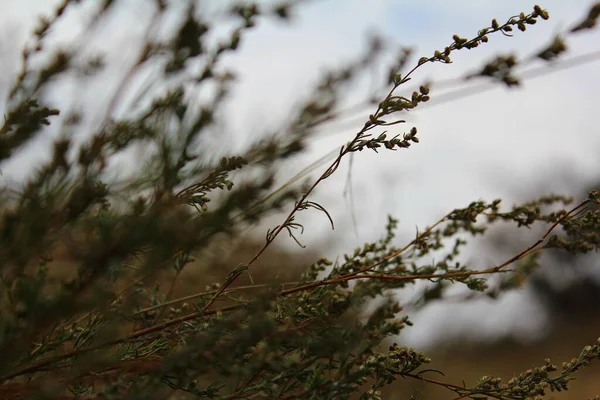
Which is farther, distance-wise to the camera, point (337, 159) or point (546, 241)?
point (546, 241)

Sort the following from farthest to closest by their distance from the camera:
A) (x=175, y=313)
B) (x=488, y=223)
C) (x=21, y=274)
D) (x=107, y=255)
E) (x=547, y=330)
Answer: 1. (x=547, y=330)
2. (x=488, y=223)
3. (x=175, y=313)
4. (x=21, y=274)
5. (x=107, y=255)

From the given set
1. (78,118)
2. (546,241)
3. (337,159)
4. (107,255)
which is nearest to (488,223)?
(546,241)

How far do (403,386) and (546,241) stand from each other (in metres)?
1.31

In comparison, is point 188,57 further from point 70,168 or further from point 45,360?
point 45,360

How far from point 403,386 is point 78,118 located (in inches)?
77.0

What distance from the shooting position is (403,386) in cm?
263

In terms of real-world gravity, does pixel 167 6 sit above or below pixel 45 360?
above

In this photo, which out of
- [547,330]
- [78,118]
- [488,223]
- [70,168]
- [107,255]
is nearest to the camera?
[107,255]

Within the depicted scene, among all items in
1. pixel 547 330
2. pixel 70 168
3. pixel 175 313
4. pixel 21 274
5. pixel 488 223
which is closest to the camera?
pixel 21 274

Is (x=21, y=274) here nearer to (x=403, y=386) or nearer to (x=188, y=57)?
(x=188, y=57)

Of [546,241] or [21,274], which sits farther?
[546,241]

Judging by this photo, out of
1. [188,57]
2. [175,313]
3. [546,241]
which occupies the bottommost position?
[175,313]

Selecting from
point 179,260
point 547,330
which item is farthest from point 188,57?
point 547,330

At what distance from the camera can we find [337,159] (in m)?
1.32
